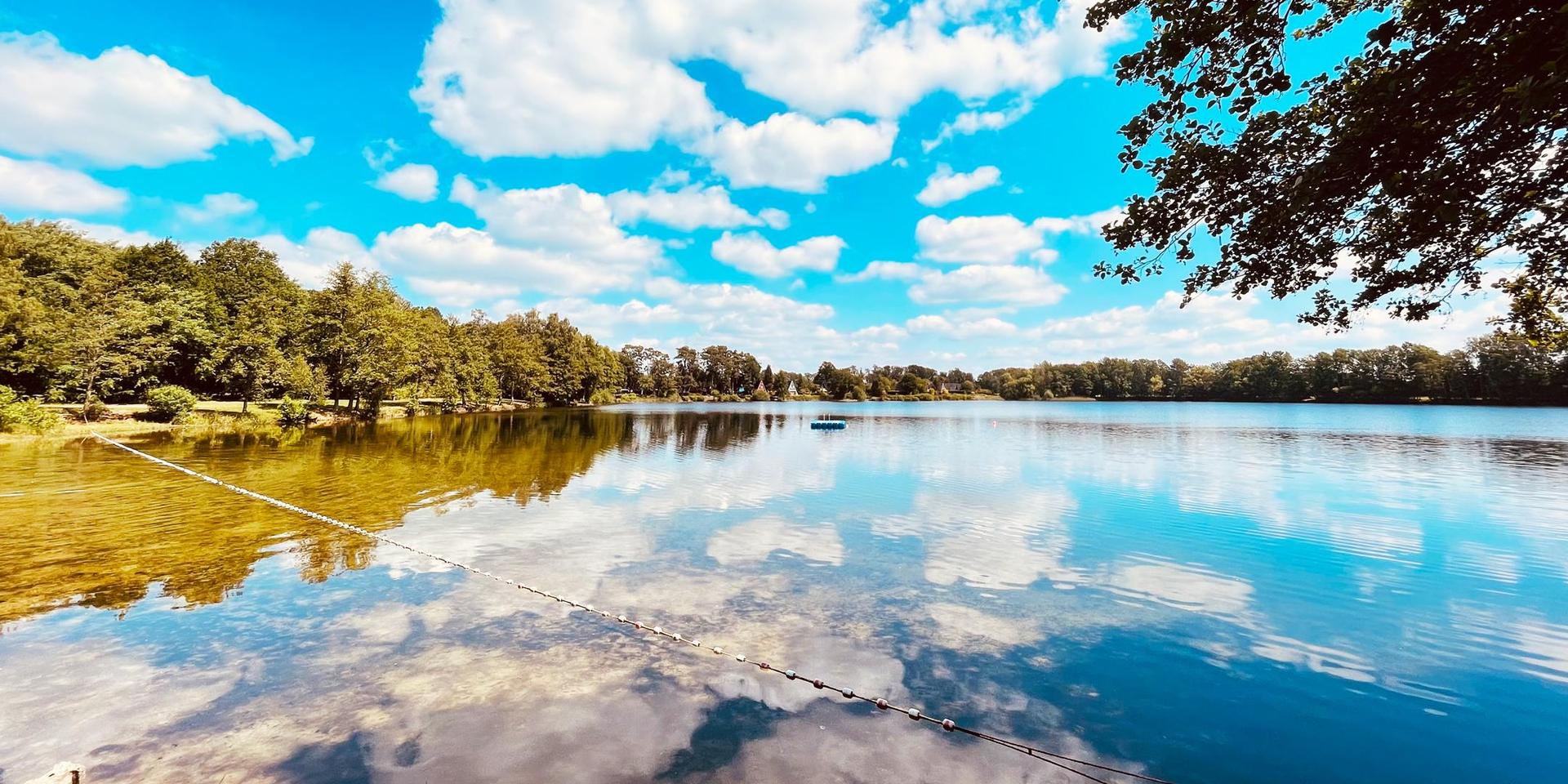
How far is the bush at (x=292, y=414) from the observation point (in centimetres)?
4630

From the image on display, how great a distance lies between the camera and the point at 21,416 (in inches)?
1225

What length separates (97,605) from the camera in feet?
30.2

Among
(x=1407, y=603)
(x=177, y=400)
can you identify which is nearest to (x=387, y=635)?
(x=1407, y=603)

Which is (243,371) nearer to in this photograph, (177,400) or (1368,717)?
(177,400)

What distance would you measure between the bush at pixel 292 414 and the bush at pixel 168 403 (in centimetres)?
529

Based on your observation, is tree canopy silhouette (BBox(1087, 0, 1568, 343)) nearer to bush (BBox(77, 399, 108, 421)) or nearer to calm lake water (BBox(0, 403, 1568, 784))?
calm lake water (BBox(0, 403, 1568, 784))

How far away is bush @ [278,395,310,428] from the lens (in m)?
46.3

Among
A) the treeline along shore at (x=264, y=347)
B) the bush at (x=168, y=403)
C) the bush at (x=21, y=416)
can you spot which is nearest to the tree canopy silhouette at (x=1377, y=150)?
the treeline along shore at (x=264, y=347)

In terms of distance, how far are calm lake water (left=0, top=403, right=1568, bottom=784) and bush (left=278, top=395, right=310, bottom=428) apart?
29329mm

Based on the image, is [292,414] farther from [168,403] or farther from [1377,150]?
[1377,150]

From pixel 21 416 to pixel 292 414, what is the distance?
15.6 m

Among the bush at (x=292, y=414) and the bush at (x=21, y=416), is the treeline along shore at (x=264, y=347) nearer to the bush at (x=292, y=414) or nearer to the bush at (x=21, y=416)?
the bush at (x=21, y=416)

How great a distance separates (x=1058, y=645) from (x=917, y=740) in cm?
374

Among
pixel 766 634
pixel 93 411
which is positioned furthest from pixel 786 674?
pixel 93 411
